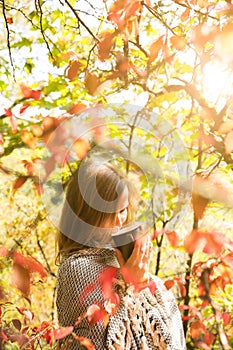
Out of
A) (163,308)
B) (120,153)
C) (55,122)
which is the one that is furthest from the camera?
(120,153)

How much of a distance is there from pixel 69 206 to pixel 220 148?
0.50 meters

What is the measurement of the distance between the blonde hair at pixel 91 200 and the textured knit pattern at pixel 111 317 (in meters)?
0.08

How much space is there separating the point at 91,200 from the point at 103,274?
9.0 inches

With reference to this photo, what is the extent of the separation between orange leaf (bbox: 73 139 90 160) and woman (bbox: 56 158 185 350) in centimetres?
56

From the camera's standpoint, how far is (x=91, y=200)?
1660mm

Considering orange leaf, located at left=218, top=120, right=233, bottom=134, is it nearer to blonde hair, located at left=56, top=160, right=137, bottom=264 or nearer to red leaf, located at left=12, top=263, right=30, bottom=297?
blonde hair, located at left=56, top=160, right=137, bottom=264

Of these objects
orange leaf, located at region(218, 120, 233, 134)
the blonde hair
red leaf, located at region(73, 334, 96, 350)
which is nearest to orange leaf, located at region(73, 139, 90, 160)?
the blonde hair

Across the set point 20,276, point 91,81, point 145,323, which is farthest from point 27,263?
point 91,81

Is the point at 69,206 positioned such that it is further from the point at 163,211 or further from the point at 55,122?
the point at 163,211

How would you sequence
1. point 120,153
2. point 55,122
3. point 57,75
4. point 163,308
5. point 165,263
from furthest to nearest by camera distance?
point 165,263 < point 57,75 < point 120,153 < point 55,122 < point 163,308

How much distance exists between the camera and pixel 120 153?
2.87 m

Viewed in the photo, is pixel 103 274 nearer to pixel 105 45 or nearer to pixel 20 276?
pixel 20 276

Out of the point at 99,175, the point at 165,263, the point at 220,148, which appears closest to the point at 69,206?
the point at 99,175

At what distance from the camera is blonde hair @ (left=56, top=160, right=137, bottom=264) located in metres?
1.64
